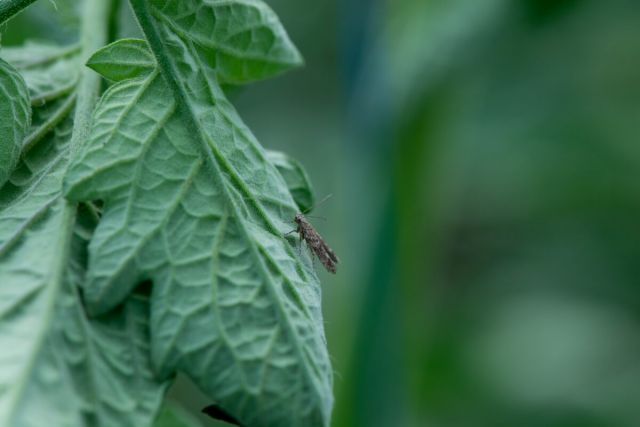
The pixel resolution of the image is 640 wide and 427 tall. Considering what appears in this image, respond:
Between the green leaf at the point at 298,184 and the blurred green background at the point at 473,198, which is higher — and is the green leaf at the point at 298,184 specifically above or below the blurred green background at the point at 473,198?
above

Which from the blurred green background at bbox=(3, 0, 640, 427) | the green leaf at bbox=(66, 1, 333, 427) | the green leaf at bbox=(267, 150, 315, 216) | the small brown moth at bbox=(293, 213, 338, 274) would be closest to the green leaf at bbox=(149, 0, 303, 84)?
the green leaf at bbox=(66, 1, 333, 427)

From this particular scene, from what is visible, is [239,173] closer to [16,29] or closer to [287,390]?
[287,390]

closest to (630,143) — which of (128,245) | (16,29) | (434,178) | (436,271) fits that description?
(436,271)

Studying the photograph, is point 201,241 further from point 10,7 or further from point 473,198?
point 473,198

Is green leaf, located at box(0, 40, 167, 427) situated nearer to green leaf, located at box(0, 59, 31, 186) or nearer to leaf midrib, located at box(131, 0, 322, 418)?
green leaf, located at box(0, 59, 31, 186)

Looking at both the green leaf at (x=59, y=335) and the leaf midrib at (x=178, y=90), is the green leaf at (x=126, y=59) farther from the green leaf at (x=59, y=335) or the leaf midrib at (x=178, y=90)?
the green leaf at (x=59, y=335)

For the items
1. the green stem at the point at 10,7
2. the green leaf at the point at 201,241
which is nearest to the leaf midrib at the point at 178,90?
the green leaf at the point at 201,241
